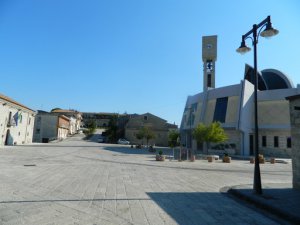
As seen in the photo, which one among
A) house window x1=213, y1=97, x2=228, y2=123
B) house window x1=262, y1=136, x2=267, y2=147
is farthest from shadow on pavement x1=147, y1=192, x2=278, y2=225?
house window x1=213, y1=97, x2=228, y2=123

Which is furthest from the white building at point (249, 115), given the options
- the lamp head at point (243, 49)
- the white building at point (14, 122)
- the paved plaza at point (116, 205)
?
the paved plaza at point (116, 205)

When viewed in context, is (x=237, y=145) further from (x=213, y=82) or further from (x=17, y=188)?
(x=17, y=188)

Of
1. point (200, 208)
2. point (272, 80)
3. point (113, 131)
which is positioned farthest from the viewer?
point (113, 131)

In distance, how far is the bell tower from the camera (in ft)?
189

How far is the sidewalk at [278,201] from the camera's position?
7.33m

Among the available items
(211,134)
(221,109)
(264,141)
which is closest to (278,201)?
(211,134)

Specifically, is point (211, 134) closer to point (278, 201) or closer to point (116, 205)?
point (278, 201)

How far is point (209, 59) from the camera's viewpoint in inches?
2324

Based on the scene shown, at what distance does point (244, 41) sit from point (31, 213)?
10.7 metres

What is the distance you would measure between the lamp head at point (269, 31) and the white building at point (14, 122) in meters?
36.6

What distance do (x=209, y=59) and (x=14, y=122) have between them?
1616 inches

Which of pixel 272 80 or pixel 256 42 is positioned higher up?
pixel 272 80

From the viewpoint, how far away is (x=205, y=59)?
58812 millimetres

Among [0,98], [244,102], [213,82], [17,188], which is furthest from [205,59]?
[17,188]
